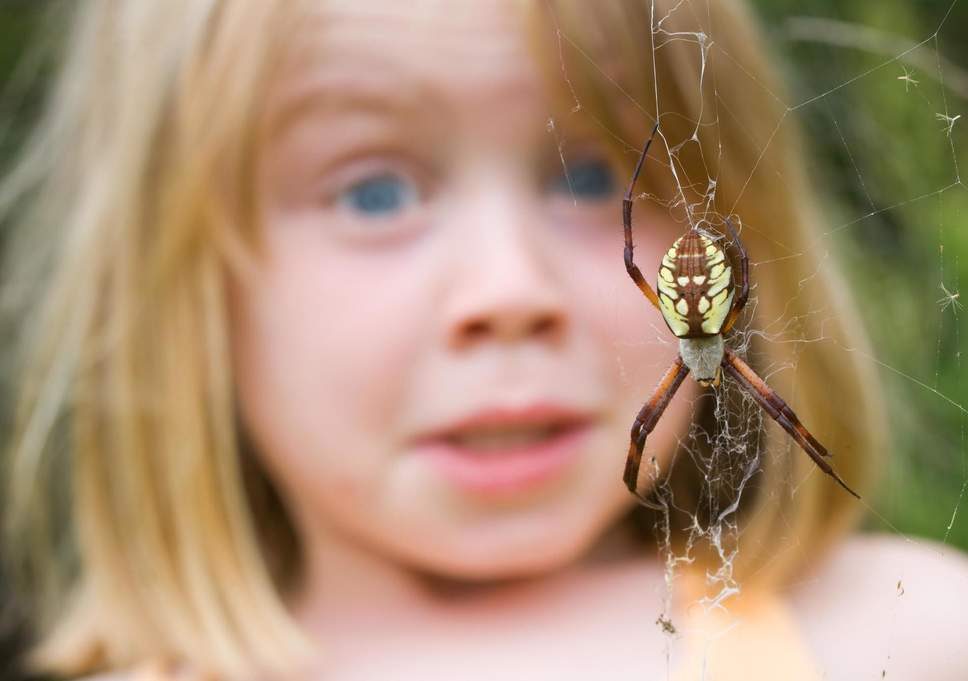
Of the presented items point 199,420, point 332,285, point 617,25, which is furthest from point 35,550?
point 617,25

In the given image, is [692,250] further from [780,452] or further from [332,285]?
[332,285]

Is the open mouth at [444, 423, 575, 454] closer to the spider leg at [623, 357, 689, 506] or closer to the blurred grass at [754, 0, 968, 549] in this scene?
the spider leg at [623, 357, 689, 506]

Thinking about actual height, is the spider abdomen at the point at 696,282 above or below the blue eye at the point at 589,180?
below

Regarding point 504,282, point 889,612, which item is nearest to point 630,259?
point 504,282

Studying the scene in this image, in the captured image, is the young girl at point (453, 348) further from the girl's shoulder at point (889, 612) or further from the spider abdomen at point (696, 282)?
the spider abdomen at point (696, 282)

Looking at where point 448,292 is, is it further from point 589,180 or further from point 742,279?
point 742,279

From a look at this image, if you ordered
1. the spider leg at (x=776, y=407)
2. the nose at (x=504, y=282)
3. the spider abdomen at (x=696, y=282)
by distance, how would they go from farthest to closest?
1. the nose at (x=504, y=282)
2. the spider leg at (x=776, y=407)
3. the spider abdomen at (x=696, y=282)

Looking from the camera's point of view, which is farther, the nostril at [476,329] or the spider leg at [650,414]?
the nostril at [476,329]

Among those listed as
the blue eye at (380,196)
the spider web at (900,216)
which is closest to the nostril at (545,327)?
the blue eye at (380,196)
